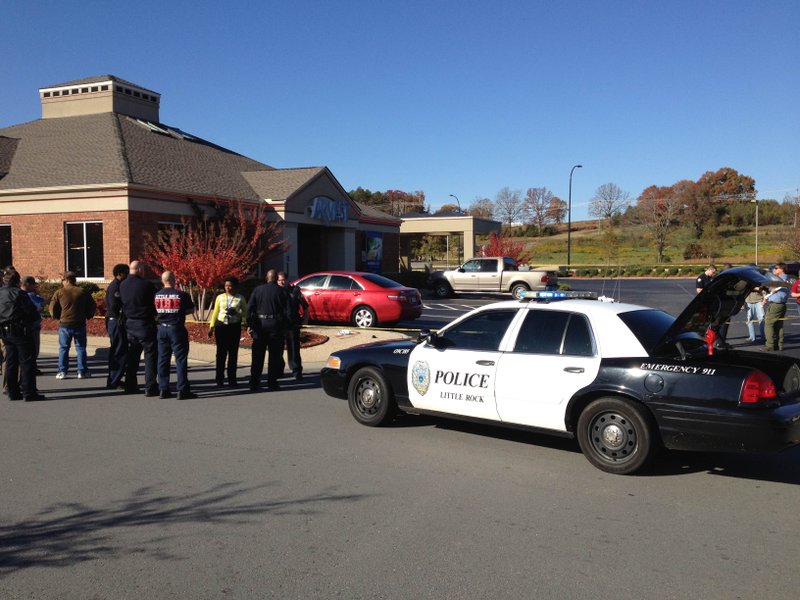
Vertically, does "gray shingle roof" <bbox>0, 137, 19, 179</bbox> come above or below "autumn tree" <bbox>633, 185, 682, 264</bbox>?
below

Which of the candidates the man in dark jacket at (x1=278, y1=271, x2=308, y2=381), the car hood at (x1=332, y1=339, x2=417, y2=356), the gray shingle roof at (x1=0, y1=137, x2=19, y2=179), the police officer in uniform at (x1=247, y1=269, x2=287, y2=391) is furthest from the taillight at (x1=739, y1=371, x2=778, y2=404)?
the gray shingle roof at (x1=0, y1=137, x2=19, y2=179)

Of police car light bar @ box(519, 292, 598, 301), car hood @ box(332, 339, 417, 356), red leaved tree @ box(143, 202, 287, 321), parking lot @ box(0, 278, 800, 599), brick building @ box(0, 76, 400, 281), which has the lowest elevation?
parking lot @ box(0, 278, 800, 599)

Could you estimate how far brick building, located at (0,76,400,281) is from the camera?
67.9ft

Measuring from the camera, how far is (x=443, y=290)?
3073cm

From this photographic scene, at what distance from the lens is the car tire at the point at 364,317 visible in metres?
17.0

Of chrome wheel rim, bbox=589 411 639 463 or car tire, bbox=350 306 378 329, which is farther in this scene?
car tire, bbox=350 306 378 329

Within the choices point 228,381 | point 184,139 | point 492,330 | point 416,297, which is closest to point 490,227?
point 184,139

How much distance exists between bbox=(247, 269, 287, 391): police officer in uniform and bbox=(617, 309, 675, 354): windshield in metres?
5.52

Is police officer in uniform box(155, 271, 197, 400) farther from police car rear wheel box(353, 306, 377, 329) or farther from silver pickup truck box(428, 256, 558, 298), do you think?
silver pickup truck box(428, 256, 558, 298)

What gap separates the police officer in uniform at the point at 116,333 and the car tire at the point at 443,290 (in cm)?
2082

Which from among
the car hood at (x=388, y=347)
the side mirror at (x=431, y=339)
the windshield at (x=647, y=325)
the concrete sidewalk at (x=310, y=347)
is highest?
the windshield at (x=647, y=325)

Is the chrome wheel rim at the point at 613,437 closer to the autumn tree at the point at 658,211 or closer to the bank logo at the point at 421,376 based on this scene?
the bank logo at the point at 421,376

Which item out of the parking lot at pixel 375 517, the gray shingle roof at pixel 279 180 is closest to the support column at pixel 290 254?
the gray shingle roof at pixel 279 180

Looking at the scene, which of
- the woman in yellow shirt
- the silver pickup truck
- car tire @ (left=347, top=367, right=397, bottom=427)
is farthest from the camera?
the silver pickup truck
